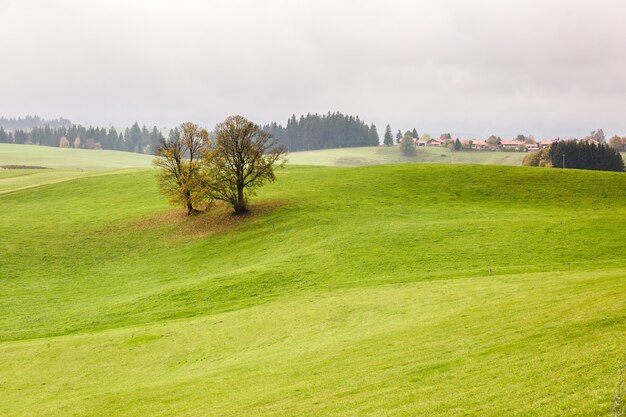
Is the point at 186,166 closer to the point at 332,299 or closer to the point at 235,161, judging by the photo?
the point at 235,161

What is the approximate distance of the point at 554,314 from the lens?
23453 millimetres

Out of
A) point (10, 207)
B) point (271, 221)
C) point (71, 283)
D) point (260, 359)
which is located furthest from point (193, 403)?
point (10, 207)

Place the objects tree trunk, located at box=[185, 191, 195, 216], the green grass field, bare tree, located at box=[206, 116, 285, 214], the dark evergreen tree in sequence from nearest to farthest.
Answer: the green grass field
bare tree, located at box=[206, 116, 285, 214]
tree trunk, located at box=[185, 191, 195, 216]
the dark evergreen tree

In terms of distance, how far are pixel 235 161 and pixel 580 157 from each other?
113 meters

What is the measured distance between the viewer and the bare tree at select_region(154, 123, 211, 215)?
6581cm

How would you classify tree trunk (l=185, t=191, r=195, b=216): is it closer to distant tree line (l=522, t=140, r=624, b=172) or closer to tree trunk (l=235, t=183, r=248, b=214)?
tree trunk (l=235, t=183, r=248, b=214)

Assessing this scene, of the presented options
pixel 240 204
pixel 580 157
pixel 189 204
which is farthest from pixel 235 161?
pixel 580 157

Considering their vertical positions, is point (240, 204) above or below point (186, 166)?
below

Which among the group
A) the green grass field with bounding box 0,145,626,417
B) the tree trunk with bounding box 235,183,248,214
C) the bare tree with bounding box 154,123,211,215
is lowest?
the green grass field with bounding box 0,145,626,417

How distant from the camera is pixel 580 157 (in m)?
149

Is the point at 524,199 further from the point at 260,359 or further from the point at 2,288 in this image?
the point at 2,288

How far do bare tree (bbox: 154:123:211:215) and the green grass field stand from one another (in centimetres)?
348

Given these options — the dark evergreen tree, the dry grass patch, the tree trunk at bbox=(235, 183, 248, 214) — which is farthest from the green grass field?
the dark evergreen tree

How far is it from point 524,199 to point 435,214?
13166mm
